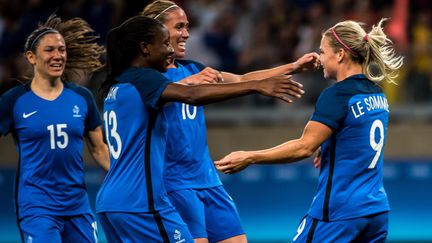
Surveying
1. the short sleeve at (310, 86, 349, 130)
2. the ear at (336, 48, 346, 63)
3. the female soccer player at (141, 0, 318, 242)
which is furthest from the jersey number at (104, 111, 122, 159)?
the ear at (336, 48, 346, 63)

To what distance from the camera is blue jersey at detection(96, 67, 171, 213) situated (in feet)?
18.8

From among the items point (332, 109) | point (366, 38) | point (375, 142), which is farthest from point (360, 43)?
point (375, 142)

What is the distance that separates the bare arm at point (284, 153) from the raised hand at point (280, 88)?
349mm

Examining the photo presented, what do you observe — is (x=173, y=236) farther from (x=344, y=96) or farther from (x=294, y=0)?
(x=294, y=0)

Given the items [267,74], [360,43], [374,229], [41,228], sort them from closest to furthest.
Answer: [374,229] → [360,43] → [41,228] → [267,74]

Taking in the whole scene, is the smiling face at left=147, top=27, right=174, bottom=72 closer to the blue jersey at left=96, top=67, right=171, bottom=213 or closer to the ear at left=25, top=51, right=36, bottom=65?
the blue jersey at left=96, top=67, right=171, bottom=213

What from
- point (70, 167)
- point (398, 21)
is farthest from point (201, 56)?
point (70, 167)

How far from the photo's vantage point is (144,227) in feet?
18.9

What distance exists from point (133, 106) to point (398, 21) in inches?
261

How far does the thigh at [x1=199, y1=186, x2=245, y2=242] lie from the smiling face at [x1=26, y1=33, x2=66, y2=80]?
4.53 ft

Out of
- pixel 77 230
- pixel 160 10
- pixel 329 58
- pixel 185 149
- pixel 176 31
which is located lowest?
pixel 77 230

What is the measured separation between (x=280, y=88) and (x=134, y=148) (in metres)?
0.89

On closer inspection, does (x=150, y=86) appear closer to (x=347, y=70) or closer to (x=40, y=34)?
(x=347, y=70)

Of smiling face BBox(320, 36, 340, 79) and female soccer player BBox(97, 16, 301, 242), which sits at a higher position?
smiling face BBox(320, 36, 340, 79)
